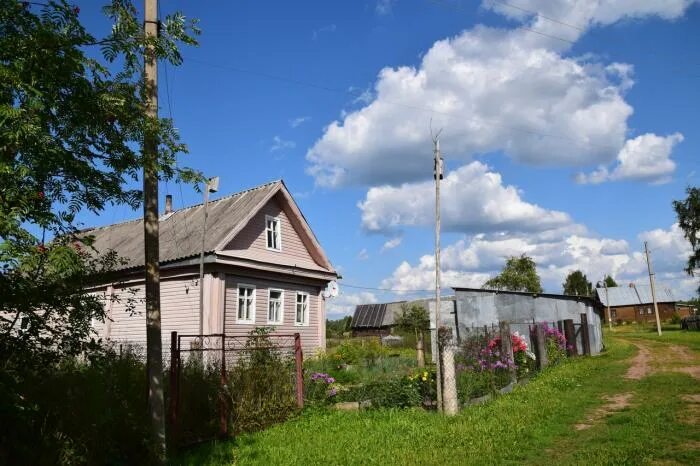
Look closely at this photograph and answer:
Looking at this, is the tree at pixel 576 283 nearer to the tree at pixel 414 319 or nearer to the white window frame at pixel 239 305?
the tree at pixel 414 319

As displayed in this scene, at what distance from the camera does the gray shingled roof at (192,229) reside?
18016 millimetres

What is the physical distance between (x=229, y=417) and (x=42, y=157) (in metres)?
5.54

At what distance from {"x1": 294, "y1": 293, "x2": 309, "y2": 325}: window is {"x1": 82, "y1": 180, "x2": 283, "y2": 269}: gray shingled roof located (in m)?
4.31

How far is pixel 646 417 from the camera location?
8.59 m

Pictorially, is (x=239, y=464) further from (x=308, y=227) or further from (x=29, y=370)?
(x=308, y=227)

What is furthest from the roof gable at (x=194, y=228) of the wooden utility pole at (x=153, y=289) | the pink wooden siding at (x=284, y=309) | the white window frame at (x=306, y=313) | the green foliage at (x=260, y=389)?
the wooden utility pole at (x=153, y=289)

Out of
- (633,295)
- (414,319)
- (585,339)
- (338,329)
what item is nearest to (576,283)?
(633,295)

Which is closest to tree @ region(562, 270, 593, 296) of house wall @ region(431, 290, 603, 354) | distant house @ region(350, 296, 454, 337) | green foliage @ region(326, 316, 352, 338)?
green foliage @ region(326, 316, 352, 338)

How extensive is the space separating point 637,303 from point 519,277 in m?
29.7

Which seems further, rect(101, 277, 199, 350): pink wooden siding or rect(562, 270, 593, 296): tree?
rect(562, 270, 593, 296): tree

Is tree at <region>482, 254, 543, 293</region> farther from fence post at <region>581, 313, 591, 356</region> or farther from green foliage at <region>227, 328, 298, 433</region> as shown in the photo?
green foliage at <region>227, 328, 298, 433</region>

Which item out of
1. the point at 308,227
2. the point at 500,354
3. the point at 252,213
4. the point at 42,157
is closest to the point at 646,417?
the point at 500,354

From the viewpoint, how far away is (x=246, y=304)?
61.2 ft

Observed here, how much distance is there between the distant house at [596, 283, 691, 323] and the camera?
7812cm
